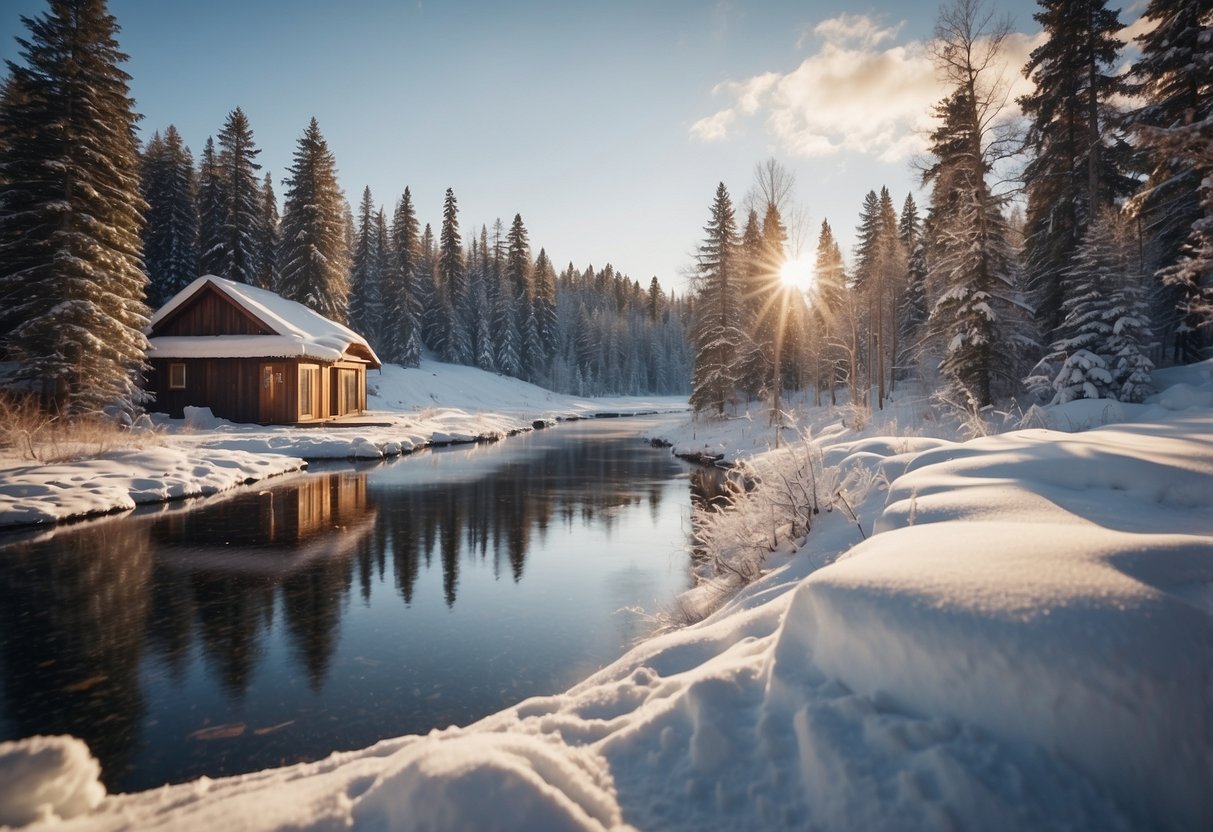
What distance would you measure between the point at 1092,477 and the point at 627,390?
76.9 meters

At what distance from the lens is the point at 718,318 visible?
3166 centimetres

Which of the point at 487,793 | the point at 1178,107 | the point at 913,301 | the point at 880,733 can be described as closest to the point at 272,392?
the point at 487,793

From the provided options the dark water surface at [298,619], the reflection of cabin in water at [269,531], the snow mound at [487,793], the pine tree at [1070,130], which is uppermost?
the pine tree at [1070,130]

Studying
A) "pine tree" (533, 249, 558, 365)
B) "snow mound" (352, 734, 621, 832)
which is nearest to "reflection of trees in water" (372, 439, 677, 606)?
"snow mound" (352, 734, 621, 832)

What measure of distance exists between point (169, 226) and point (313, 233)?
12.2 metres

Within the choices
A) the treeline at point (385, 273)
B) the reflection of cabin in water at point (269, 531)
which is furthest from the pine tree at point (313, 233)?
the reflection of cabin in water at point (269, 531)

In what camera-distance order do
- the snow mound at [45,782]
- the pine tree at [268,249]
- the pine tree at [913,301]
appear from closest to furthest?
the snow mound at [45,782]
the pine tree at [913,301]
the pine tree at [268,249]

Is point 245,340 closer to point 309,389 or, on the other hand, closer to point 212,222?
point 309,389

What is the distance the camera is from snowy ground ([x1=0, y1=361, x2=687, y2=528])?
10.4 m

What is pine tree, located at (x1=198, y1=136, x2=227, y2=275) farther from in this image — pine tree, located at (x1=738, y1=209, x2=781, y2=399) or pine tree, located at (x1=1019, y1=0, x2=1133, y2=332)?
pine tree, located at (x1=1019, y1=0, x2=1133, y2=332)

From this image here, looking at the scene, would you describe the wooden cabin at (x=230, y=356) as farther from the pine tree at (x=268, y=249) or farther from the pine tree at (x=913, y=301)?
the pine tree at (x=913, y=301)

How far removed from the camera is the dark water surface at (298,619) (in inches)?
175

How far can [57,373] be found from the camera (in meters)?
17.2

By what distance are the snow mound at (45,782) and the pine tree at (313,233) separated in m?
35.6
